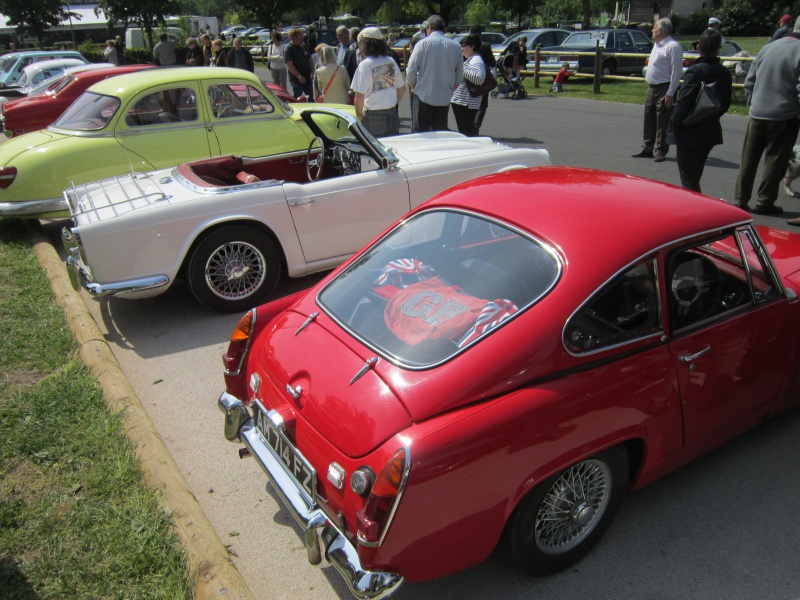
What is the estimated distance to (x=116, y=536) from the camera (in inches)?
116

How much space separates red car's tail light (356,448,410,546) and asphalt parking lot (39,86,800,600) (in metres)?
0.66

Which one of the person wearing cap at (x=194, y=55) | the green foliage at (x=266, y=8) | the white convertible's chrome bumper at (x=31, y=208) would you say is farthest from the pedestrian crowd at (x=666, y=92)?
the green foliage at (x=266, y=8)

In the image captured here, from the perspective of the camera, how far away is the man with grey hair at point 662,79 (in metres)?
9.13

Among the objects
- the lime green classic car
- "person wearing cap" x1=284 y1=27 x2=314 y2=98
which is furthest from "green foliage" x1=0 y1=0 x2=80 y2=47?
the lime green classic car

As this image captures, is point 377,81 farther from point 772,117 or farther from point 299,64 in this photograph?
point 299,64

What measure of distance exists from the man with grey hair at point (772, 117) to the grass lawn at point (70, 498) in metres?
6.73

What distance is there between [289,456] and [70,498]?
4.38ft

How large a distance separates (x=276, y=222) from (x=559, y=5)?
2422 inches

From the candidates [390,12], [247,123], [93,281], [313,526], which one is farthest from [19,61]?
[390,12]

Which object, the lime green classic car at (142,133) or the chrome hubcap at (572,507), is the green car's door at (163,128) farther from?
the chrome hubcap at (572,507)

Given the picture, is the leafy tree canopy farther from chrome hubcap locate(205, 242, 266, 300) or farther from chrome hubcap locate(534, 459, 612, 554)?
chrome hubcap locate(534, 459, 612, 554)

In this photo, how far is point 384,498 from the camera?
219cm

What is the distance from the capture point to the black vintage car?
815 inches

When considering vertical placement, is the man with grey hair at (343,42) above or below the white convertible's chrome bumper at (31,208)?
above
